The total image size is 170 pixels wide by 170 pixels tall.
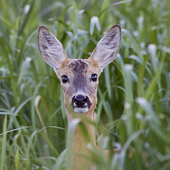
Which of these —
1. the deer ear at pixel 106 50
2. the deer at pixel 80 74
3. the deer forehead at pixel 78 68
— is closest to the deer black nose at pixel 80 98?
the deer at pixel 80 74

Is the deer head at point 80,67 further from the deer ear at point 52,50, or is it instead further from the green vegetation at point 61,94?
the green vegetation at point 61,94

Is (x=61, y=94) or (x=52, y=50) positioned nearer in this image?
(x=52, y=50)

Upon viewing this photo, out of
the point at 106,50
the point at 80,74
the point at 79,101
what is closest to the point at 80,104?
the point at 79,101

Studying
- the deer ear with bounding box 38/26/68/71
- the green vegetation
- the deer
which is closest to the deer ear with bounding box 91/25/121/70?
the deer

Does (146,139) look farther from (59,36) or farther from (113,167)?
(59,36)

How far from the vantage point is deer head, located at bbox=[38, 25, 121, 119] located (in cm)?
261

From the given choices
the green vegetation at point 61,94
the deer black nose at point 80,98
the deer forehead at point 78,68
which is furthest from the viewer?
the green vegetation at point 61,94

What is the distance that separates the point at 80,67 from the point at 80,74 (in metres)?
0.07

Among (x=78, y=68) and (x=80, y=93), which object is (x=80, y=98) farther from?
(x=78, y=68)

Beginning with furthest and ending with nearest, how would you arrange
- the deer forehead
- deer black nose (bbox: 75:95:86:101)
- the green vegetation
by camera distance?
the green vegetation
the deer forehead
deer black nose (bbox: 75:95:86:101)

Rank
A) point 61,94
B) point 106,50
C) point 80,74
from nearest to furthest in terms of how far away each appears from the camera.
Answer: point 80,74, point 106,50, point 61,94

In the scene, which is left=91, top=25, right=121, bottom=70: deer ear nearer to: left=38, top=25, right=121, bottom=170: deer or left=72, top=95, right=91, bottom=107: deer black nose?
left=38, top=25, right=121, bottom=170: deer

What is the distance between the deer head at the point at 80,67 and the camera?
2607 millimetres

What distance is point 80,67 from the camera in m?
2.83
